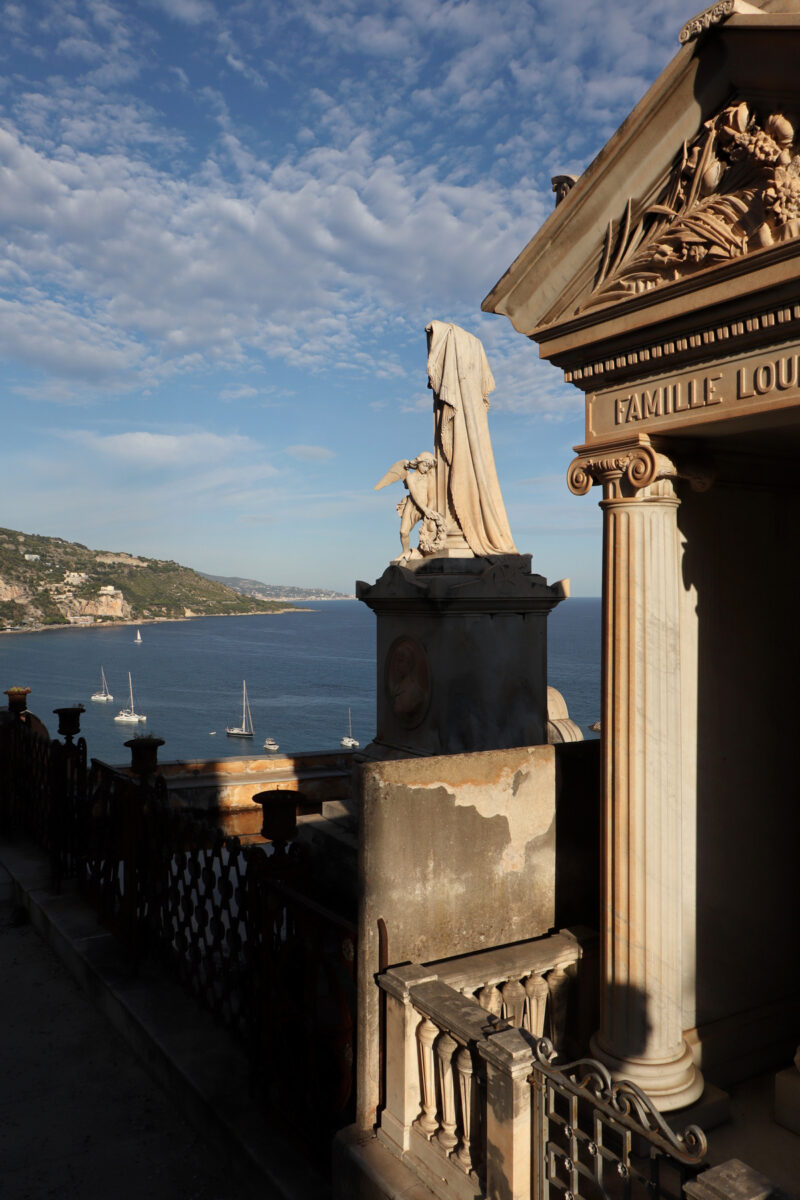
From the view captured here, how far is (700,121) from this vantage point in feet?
11.1

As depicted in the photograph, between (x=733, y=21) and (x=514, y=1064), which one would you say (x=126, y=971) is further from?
(x=733, y=21)

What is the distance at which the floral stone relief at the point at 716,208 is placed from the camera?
3.13 m

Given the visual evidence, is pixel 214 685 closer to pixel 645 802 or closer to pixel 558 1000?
pixel 558 1000

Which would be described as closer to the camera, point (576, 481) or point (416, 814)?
point (416, 814)

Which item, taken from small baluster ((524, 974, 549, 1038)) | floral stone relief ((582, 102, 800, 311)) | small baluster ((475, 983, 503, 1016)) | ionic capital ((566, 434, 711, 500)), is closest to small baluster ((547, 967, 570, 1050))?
small baluster ((524, 974, 549, 1038))

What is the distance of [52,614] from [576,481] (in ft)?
636

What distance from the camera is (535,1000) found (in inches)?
157

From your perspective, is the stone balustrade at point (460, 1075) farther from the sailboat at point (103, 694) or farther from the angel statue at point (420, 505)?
the sailboat at point (103, 694)

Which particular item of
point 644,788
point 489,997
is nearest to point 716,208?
point 644,788

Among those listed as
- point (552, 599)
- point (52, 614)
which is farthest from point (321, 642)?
point (552, 599)

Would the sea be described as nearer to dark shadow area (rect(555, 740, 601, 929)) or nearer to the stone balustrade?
dark shadow area (rect(555, 740, 601, 929))

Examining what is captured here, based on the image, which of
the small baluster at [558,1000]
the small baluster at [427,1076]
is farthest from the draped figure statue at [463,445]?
the small baluster at [427,1076]

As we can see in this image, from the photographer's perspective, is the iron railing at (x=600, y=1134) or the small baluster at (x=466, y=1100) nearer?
the iron railing at (x=600, y=1134)

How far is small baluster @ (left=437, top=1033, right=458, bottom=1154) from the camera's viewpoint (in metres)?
3.22
